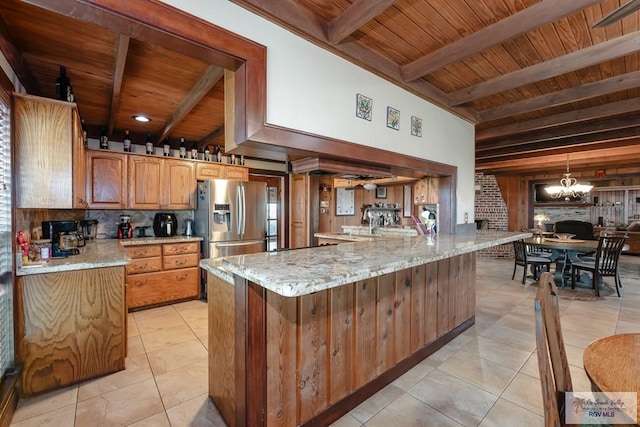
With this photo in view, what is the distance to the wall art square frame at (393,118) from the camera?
8.00ft

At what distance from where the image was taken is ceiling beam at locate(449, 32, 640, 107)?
6.47 feet

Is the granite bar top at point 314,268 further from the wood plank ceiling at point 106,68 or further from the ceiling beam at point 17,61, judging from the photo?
the ceiling beam at point 17,61

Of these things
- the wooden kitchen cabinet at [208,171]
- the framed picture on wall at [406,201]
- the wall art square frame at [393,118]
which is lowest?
the framed picture on wall at [406,201]

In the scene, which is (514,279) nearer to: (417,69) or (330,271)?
(417,69)

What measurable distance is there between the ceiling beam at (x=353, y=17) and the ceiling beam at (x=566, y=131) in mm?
4087

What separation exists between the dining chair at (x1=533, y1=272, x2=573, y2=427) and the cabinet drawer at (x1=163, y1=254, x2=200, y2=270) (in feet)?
13.0

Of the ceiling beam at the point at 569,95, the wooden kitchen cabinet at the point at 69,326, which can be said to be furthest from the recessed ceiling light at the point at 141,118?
the ceiling beam at the point at 569,95

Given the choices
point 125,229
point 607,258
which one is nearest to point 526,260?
point 607,258

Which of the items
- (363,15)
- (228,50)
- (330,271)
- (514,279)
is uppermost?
(363,15)

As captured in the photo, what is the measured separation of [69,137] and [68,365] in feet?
5.50

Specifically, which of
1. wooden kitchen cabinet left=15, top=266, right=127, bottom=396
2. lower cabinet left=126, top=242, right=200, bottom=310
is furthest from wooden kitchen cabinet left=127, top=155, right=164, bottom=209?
wooden kitchen cabinet left=15, top=266, right=127, bottom=396

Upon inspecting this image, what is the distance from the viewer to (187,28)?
134 cm

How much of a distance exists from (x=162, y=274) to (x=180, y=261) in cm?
27

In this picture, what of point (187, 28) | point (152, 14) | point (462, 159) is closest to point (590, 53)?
point (462, 159)
